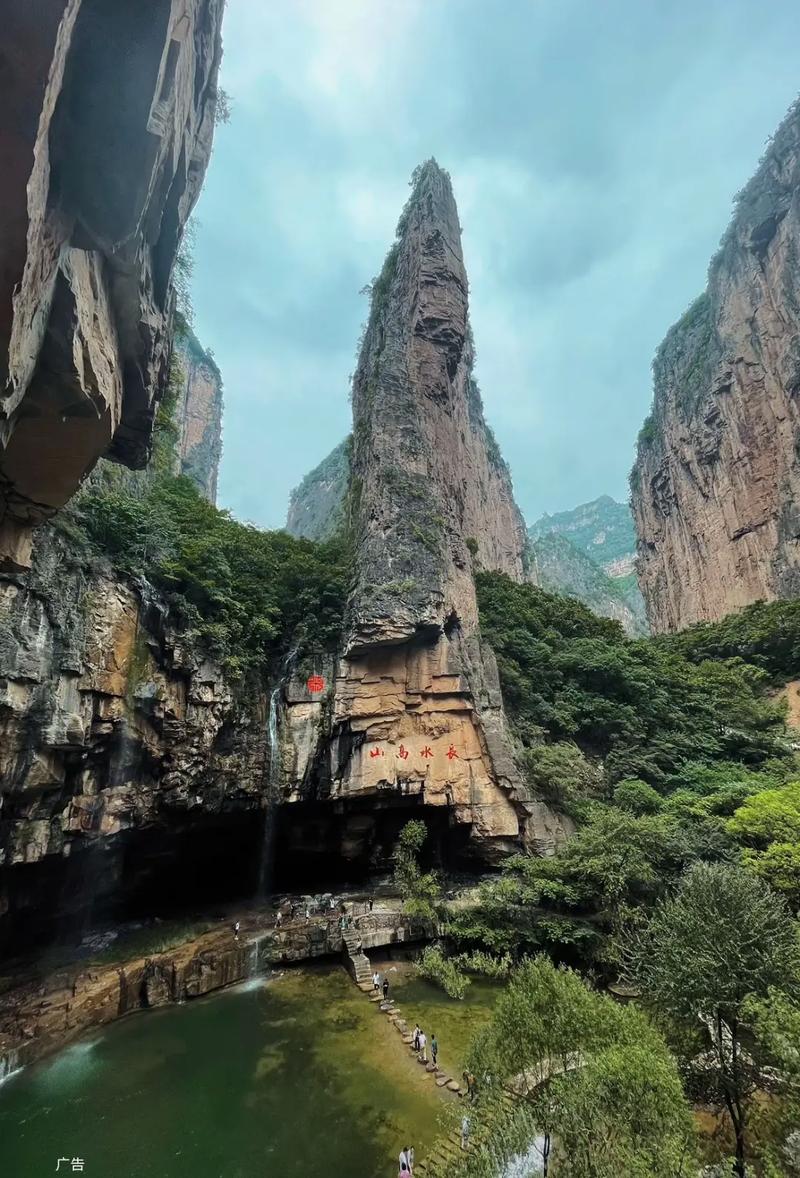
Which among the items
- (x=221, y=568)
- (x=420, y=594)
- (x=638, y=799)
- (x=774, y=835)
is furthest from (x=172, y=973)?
(x=774, y=835)

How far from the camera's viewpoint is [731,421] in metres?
31.5

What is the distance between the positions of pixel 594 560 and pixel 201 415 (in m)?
78.6

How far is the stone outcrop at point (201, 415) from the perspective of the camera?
50031 mm

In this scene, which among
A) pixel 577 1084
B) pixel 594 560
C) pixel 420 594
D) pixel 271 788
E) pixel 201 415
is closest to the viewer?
pixel 577 1084

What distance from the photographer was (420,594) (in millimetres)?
17984

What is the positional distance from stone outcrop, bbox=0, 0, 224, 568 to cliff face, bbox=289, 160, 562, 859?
12.1m

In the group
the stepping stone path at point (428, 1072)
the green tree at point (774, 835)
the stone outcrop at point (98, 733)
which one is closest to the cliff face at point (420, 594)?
the stone outcrop at point (98, 733)

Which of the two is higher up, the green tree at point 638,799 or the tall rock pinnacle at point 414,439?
the tall rock pinnacle at point 414,439

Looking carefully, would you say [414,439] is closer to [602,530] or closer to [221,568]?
[221,568]

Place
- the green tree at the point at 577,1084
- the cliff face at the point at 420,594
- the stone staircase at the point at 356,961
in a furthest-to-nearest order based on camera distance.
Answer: the cliff face at the point at 420,594 → the stone staircase at the point at 356,961 → the green tree at the point at 577,1084

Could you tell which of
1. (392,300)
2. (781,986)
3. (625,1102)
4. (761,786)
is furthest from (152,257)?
(392,300)

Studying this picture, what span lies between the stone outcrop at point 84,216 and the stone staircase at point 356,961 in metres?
12.2

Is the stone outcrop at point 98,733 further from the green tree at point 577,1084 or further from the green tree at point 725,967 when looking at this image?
the green tree at point 725,967

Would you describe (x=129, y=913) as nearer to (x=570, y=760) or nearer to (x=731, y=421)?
(x=570, y=760)
